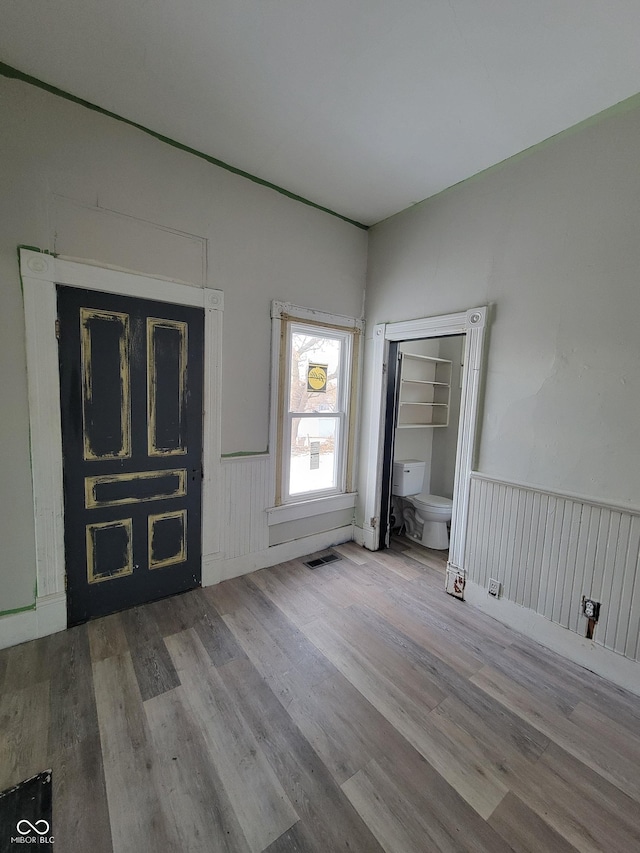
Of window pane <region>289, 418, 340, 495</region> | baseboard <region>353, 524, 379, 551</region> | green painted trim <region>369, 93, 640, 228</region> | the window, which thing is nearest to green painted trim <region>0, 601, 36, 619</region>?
the window

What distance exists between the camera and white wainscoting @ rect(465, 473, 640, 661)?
1.90 metres

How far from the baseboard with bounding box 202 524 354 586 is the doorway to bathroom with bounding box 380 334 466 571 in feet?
1.56

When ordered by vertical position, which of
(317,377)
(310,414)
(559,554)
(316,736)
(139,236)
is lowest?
(316,736)

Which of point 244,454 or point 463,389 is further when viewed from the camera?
point 244,454

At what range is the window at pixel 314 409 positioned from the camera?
297 centimetres

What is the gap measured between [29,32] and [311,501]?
3169mm

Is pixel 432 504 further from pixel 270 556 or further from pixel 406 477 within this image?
pixel 270 556

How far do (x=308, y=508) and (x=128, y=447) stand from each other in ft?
5.16

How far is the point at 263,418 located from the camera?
2.84 m

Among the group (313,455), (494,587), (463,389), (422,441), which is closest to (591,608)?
(494,587)

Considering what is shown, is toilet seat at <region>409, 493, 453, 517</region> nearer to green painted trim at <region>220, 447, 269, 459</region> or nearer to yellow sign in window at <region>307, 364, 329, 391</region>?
yellow sign in window at <region>307, 364, 329, 391</region>

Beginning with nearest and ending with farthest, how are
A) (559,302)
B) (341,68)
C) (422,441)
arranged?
(341,68), (559,302), (422,441)

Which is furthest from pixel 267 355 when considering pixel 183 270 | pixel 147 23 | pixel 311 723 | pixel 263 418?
pixel 311 723

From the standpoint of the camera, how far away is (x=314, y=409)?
321 cm
